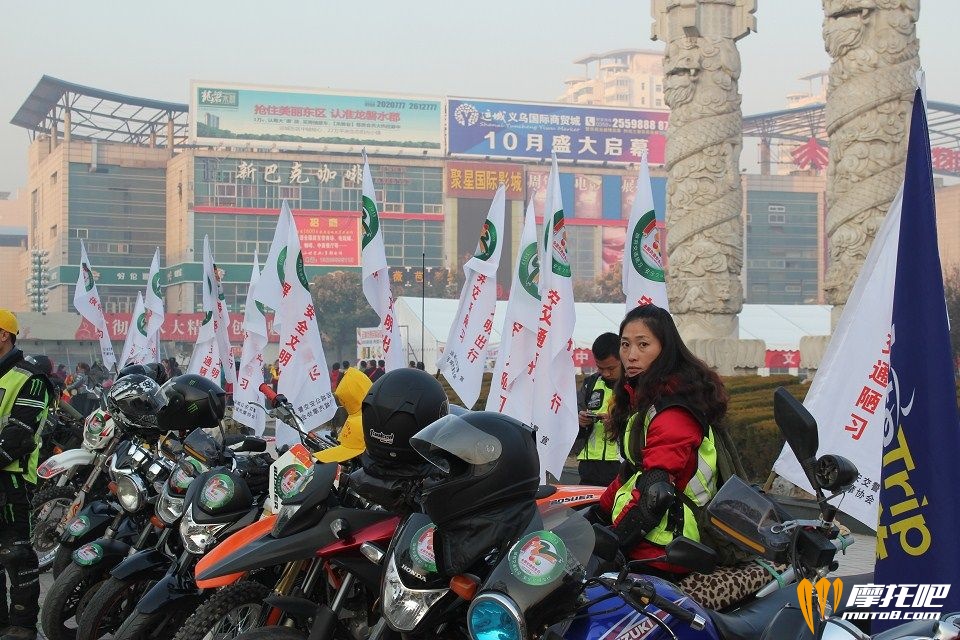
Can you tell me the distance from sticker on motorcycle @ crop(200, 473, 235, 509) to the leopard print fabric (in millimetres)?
2040

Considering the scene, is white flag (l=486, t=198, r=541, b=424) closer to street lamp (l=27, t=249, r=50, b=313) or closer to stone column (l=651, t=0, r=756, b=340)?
stone column (l=651, t=0, r=756, b=340)

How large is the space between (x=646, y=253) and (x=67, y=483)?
4.26 m

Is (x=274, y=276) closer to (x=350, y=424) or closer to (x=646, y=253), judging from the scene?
(x=646, y=253)

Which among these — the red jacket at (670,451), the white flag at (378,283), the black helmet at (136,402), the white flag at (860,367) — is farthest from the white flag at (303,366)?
the red jacket at (670,451)

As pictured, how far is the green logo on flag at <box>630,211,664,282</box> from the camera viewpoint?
344 inches

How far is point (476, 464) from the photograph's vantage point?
9.46 ft

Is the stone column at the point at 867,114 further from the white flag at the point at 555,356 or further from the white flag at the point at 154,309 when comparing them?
the white flag at the point at 154,309

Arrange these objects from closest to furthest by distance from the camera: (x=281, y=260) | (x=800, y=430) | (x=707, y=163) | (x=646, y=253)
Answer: (x=800, y=430)
(x=646, y=253)
(x=281, y=260)
(x=707, y=163)

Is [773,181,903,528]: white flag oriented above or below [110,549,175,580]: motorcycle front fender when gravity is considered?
above

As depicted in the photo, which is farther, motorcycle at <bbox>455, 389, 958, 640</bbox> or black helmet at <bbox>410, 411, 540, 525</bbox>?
black helmet at <bbox>410, 411, 540, 525</bbox>

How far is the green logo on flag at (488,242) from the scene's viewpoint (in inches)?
429

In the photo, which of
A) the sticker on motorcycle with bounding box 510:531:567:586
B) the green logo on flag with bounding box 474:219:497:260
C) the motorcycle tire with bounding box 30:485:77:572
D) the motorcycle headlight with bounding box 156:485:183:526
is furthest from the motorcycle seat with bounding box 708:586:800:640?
the green logo on flag with bounding box 474:219:497:260

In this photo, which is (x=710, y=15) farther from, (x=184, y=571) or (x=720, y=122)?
(x=184, y=571)

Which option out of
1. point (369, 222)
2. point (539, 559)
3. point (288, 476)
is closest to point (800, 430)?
point (539, 559)
